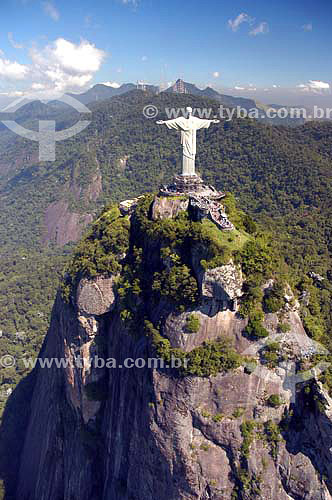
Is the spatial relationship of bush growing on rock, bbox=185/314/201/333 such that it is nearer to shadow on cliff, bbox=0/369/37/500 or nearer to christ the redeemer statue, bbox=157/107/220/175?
christ the redeemer statue, bbox=157/107/220/175

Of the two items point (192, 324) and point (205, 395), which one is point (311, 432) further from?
point (192, 324)

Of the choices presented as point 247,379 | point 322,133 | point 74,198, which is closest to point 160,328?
point 247,379

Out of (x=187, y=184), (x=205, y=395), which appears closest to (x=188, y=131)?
(x=187, y=184)

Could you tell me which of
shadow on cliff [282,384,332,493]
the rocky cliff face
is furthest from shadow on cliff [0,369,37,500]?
shadow on cliff [282,384,332,493]

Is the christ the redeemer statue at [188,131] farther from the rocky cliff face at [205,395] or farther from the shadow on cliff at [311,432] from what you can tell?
the shadow on cliff at [311,432]

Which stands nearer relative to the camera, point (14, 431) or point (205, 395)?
point (205, 395)

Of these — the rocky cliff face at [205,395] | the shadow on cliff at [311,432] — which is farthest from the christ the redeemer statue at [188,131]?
the shadow on cliff at [311,432]

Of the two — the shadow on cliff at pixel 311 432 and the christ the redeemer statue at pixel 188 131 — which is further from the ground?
the christ the redeemer statue at pixel 188 131
